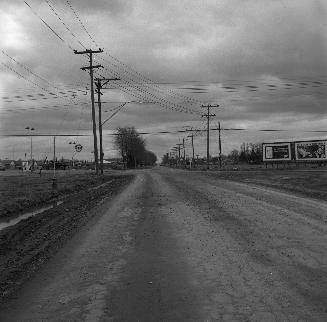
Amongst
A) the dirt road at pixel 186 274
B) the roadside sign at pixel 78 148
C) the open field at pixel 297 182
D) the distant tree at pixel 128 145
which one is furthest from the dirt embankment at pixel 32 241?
the distant tree at pixel 128 145

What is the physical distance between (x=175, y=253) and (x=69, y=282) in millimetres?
2338

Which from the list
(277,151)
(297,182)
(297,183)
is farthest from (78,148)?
(277,151)

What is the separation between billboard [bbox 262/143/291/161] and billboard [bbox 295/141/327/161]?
6.04 feet

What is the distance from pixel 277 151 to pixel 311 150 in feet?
22.0

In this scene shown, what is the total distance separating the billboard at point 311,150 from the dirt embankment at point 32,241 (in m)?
68.2

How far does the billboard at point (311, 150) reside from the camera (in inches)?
3086

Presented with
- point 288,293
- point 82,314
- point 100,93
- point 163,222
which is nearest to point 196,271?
point 288,293

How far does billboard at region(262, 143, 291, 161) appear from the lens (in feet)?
275

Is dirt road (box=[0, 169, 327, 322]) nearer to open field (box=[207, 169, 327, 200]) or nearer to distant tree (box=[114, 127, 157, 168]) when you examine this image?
open field (box=[207, 169, 327, 200])

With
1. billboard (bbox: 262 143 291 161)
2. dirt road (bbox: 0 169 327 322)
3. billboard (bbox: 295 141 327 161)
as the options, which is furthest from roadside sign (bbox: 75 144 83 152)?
billboard (bbox: 262 143 291 161)

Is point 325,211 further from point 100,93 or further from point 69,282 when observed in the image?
point 100,93

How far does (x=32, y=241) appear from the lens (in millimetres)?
10406

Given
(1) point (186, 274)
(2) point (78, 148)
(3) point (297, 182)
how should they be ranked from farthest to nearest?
(2) point (78, 148)
(3) point (297, 182)
(1) point (186, 274)

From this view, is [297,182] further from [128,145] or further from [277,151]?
[128,145]
